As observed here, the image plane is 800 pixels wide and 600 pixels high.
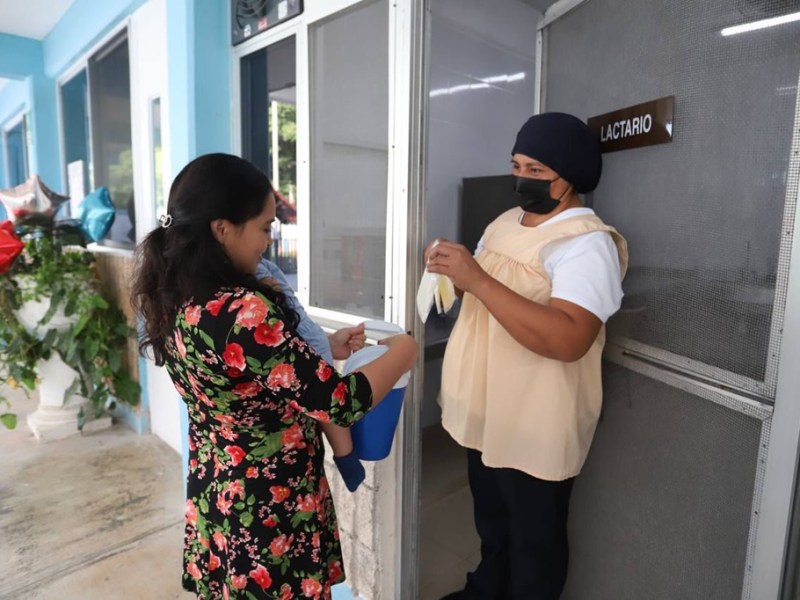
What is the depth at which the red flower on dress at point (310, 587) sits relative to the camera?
126cm

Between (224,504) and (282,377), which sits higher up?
(282,377)

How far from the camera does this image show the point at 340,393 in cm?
103

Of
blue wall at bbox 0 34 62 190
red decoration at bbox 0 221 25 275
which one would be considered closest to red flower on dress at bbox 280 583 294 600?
red decoration at bbox 0 221 25 275

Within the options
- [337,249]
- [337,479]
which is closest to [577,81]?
[337,249]

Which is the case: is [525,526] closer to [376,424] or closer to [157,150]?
[376,424]

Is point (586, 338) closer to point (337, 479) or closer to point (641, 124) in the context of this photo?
point (641, 124)

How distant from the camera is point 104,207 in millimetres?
→ 3537

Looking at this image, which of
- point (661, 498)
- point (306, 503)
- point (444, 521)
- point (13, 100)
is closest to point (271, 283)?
point (306, 503)

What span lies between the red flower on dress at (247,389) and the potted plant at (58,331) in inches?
112

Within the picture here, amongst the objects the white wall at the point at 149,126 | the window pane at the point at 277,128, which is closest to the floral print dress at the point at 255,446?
the window pane at the point at 277,128

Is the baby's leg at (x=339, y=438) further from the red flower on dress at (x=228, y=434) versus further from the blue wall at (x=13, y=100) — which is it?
the blue wall at (x=13, y=100)

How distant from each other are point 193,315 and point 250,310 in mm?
120

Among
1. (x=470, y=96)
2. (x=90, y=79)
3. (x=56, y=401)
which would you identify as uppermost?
(x=90, y=79)

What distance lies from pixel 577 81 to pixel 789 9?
1.98ft
